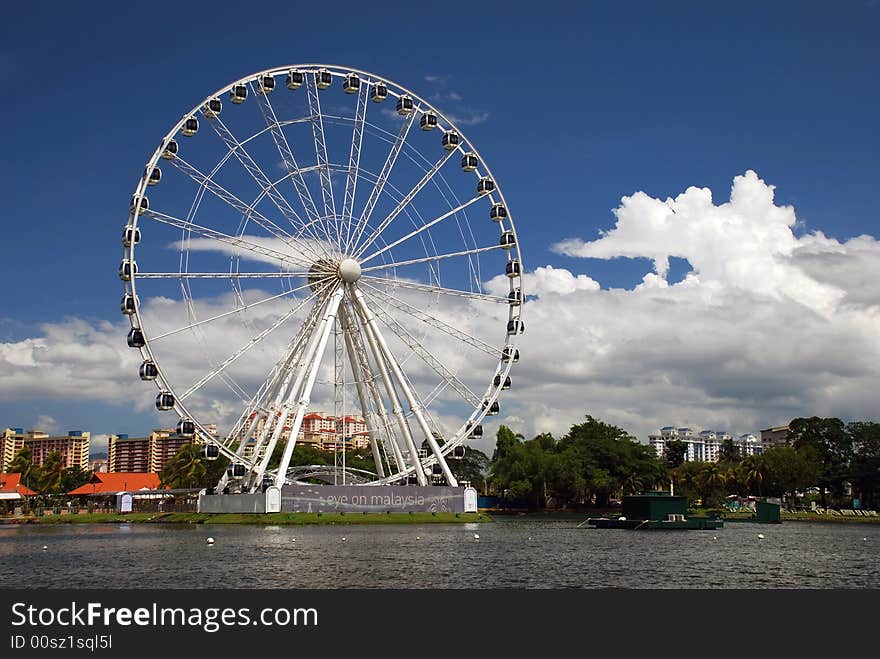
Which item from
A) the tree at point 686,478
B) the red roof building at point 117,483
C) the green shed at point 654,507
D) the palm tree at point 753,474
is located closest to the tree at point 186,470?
the red roof building at point 117,483

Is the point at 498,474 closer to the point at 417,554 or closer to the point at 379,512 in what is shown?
the point at 379,512

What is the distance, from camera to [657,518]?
82.9 meters

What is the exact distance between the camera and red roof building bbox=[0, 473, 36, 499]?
4886 inches

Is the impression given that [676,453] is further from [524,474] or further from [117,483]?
[117,483]

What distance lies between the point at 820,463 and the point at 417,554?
3828 inches

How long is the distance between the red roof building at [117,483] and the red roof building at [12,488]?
9.97 m

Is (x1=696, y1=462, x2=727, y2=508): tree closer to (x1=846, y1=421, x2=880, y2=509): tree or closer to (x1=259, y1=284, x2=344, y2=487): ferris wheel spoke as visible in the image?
(x1=846, y1=421, x2=880, y2=509): tree

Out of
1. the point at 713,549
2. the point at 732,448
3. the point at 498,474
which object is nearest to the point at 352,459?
the point at 498,474

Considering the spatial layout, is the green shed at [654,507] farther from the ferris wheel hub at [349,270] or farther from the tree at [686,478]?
the tree at [686,478]

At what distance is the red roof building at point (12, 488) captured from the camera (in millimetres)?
124113

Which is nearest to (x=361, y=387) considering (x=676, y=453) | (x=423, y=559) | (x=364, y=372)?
(x=364, y=372)

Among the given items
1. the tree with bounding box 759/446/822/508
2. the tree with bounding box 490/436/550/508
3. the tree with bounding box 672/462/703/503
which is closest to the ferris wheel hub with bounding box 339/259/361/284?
the tree with bounding box 490/436/550/508

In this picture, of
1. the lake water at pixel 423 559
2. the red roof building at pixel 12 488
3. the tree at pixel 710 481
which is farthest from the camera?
the tree at pixel 710 481

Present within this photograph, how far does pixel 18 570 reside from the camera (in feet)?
140
